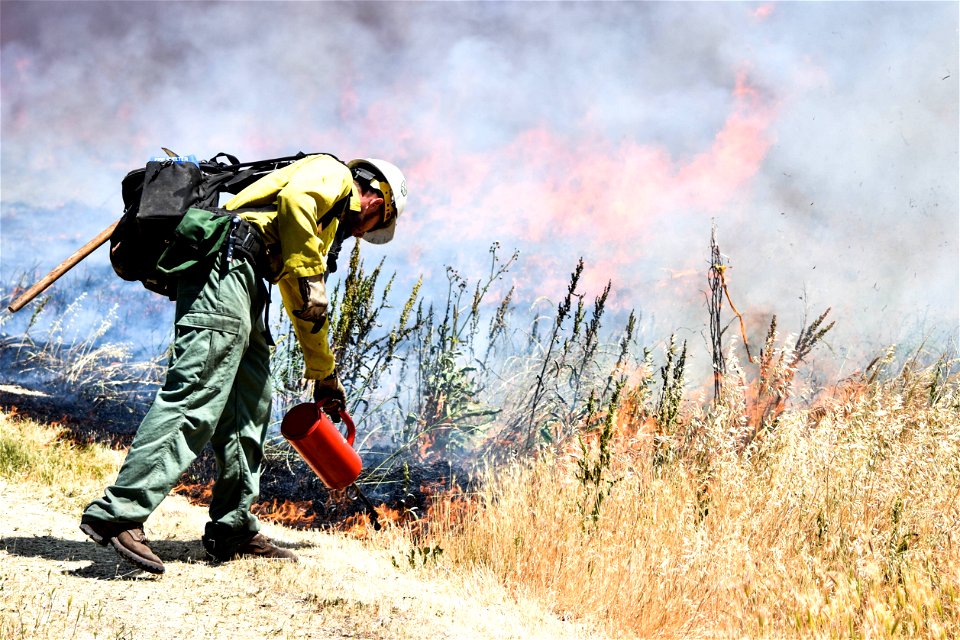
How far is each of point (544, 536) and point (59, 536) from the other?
1.87 metres

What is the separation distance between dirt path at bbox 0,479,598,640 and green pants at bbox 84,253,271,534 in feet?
0.76

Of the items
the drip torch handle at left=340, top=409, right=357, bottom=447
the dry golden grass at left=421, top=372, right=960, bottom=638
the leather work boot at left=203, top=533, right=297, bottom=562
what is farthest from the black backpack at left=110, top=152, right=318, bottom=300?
the dry golden grass at left=421, top=372, right=960, bottom=638

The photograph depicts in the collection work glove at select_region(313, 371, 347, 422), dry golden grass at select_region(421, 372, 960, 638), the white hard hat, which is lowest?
dry golden grass at select_region(421, 372, 960, 638)

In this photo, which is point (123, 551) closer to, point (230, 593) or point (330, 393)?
point (230, 593)

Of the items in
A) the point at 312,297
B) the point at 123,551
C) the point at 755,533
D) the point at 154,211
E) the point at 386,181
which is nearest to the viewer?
the point at 123,551

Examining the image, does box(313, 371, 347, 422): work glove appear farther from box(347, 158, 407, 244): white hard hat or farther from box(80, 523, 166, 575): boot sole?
box(80, 523, 166, 575): boot sole

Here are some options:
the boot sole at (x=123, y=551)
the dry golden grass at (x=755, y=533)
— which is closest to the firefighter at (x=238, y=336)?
the boot sole at (x=123, y=551)

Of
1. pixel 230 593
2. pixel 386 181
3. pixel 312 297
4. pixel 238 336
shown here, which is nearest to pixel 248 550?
pixel 230 593

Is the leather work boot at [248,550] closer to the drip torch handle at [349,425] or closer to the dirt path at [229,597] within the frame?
the dirt path at [229,597]

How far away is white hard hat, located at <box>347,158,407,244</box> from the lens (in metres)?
2.95

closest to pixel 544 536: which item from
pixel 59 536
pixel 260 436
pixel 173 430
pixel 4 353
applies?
pixel 260 436

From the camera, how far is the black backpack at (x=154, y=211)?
2455mm

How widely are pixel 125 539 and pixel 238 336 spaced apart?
0.73m

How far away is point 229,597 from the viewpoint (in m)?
2.28
